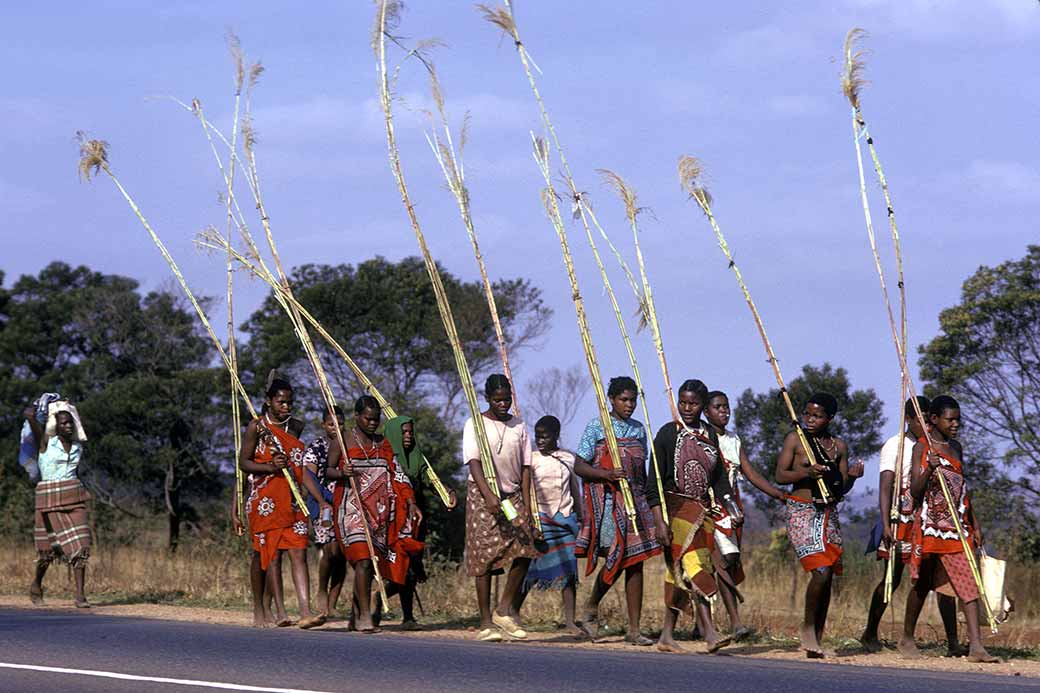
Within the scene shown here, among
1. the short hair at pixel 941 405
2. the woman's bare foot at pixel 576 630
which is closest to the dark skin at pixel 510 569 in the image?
the woman's bare foot at pixel 576 630

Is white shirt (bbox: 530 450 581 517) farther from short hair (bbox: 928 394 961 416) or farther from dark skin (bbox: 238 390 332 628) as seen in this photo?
short hair (bbox: 928 394 961 416)

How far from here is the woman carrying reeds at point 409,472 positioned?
12070 mm

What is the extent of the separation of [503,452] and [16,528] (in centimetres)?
1466

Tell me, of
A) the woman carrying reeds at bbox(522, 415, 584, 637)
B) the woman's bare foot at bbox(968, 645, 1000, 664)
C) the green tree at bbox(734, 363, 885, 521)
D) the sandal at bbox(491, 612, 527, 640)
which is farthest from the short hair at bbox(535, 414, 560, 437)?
the green tree at bbox(734, 363, 885, 521)

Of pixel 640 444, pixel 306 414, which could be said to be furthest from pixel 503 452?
pixel 306 414

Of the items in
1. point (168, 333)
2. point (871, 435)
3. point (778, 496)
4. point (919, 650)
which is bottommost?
point (919, 650)

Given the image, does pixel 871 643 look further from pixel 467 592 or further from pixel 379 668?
pixel 467 592

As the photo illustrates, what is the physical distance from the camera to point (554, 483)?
11.9 meters

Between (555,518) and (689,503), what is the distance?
1421mm

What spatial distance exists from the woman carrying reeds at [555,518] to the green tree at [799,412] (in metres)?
17.6

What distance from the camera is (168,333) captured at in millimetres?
38156

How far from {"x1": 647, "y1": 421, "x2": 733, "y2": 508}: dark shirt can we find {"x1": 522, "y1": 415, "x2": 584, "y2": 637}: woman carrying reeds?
1026mm

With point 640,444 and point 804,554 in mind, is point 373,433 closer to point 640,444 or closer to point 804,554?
point 640,444

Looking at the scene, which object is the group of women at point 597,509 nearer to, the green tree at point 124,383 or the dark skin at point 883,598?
the dark skin at point 883,598
